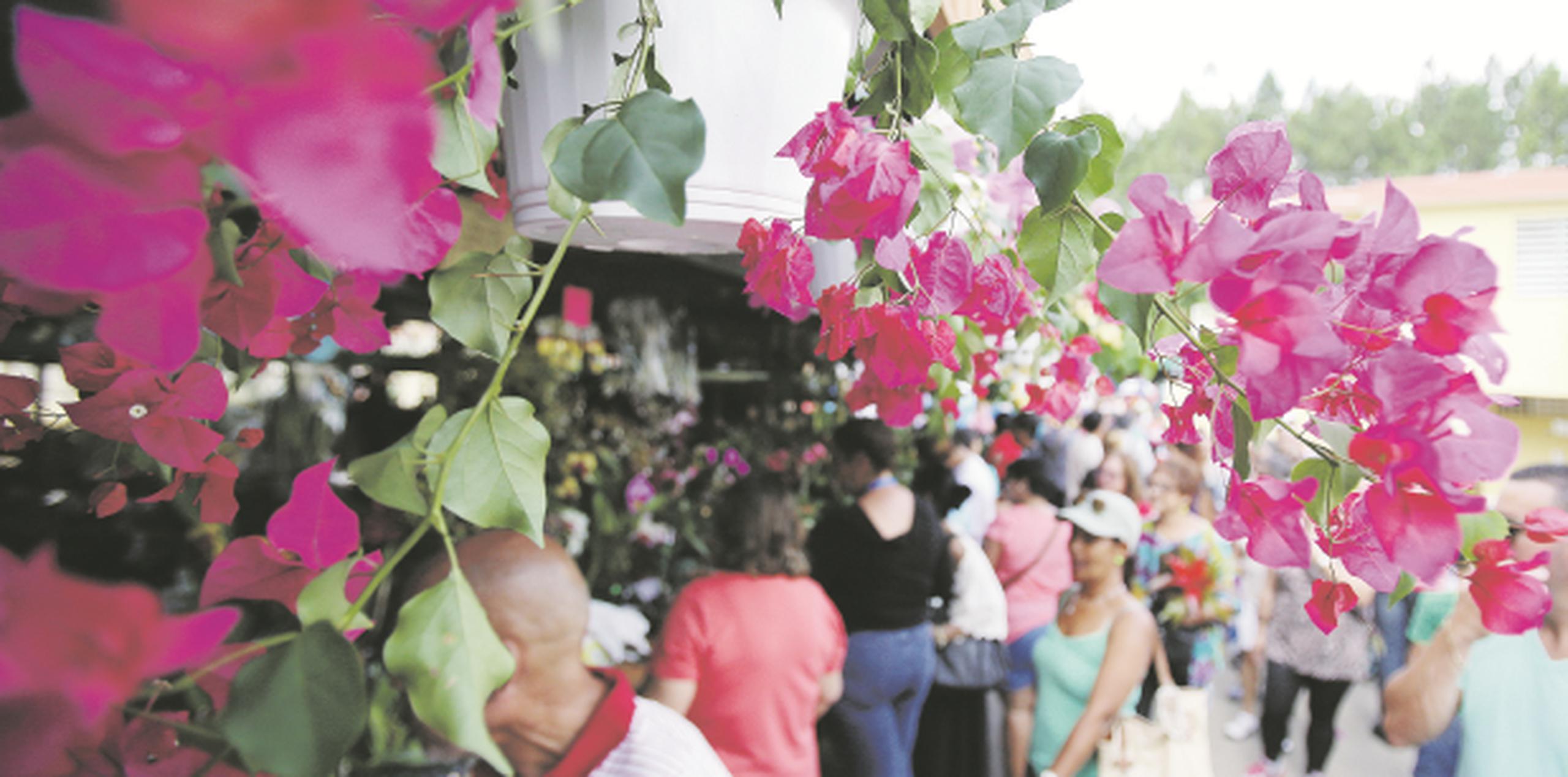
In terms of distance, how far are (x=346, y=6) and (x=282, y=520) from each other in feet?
0.82

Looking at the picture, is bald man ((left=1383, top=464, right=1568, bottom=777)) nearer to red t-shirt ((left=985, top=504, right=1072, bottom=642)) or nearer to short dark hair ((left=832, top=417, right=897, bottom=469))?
red t-shirt ((left=985, top=504, right=1072, bottom=642))

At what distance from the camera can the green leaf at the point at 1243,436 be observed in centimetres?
41

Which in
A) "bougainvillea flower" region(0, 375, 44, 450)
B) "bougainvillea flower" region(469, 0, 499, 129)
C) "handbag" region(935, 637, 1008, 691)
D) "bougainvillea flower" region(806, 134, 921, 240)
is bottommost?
"handbag" region(935, 637, 1008, 691)

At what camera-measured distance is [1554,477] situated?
1.74 metres

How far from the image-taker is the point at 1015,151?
0.39m

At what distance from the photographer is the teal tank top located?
246cm

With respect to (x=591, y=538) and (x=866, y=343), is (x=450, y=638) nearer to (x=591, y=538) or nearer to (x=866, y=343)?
(x=866, y=343)

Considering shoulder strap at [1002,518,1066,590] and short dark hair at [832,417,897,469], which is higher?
short dark hair at [832,417,897,469]

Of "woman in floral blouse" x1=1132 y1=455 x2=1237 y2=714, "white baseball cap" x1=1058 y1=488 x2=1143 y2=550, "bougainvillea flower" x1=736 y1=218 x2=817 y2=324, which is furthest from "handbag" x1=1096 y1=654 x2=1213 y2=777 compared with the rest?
"bougainvillea flower" x1=736 y1=218 x2=817 y2=324

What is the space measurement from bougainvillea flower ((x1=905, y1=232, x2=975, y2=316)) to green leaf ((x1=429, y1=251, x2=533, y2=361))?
240 mm

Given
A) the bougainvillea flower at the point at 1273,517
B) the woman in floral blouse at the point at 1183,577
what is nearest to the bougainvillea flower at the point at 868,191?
the bougainvillea flower at the point at 1273,517

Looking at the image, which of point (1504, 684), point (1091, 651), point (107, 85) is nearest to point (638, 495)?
point (1091, 651)

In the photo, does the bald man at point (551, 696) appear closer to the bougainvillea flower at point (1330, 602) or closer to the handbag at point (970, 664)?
the bougainvillea flower at point (1330, 602)

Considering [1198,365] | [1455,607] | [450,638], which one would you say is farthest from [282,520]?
[1455,607]
